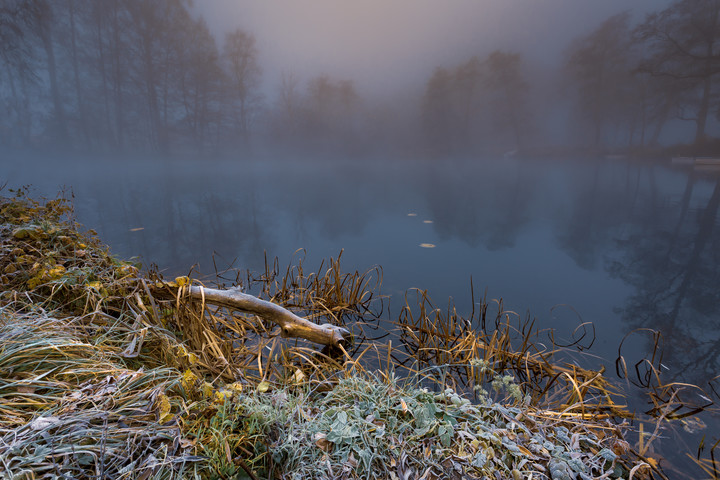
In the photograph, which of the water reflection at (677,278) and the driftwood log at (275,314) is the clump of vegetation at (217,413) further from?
the water reflection at (677,278)

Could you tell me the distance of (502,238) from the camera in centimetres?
479

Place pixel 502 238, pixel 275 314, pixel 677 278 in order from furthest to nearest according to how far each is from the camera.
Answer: pixel 502 238 → pixel 677 278 → pixel 275 314

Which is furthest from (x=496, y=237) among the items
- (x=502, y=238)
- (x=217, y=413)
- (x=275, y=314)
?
(x=217, y=413)

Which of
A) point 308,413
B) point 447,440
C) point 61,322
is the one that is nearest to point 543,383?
point 447,440

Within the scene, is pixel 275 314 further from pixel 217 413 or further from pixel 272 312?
pixel 217 413

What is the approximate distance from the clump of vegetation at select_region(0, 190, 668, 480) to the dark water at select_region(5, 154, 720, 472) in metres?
0.80

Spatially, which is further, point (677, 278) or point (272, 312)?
point (677, 278)

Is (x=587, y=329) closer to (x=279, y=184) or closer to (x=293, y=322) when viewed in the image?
(x=293, y=322)

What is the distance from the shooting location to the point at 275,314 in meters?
1.61

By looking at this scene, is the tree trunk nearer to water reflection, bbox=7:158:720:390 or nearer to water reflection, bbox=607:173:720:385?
water reflection, bbox=7:158:720:390

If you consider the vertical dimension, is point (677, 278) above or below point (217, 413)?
below

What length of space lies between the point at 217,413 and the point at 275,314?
70cm

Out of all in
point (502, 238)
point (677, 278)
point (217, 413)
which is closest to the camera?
point (217, 413)

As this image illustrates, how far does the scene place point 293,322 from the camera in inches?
63.7
